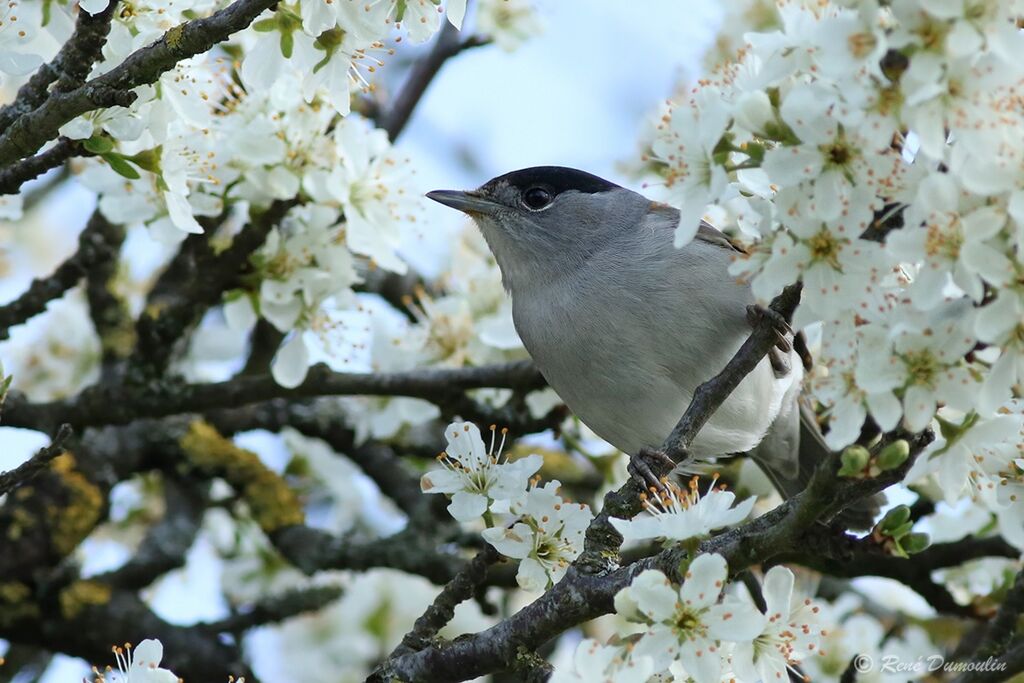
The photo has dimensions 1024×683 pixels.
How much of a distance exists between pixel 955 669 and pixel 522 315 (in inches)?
88.0

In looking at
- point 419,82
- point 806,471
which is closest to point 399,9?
point 806,471

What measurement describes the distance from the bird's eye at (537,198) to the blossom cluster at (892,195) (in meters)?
2.66

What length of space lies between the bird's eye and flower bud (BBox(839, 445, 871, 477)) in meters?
3.12

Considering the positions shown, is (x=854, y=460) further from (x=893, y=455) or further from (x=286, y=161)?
(x=286, y=161)

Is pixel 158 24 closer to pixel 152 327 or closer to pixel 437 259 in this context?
pixel 152 327

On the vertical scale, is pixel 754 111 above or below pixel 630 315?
above

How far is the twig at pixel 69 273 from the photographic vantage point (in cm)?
481

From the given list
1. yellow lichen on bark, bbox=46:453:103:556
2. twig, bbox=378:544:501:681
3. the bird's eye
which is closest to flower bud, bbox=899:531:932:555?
twig, bbox=378:544:501:681

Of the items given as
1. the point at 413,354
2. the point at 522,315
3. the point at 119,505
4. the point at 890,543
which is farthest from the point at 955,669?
the point at 119,505

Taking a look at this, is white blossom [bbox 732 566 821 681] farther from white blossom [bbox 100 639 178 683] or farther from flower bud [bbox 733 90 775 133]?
white blossom [bbox 100 639 178 683]

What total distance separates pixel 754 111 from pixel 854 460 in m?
0.81

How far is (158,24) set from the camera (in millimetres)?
3641

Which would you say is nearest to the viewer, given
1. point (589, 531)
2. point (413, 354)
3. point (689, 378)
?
point (589, 531)

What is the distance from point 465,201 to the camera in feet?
18.2
